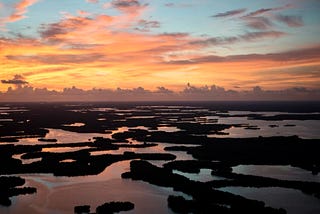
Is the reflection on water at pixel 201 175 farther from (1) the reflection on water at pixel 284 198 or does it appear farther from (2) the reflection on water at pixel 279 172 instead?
(1) the reflection on water at pixel 284 198

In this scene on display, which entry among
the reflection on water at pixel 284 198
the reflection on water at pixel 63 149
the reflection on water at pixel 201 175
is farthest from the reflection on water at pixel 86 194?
the reflection on water at pixel 63 149

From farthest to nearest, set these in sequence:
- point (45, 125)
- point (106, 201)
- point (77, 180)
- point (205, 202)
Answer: point (45, 125) → point (77, 180) → point (106, 201) → point (205, 202)

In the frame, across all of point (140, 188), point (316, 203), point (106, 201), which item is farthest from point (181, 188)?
point (316, 203)

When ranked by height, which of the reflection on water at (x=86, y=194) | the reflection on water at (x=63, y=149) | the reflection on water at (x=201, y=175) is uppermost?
the reflection on water at (x=63, y=149)

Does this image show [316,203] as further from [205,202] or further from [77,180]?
[77,180]

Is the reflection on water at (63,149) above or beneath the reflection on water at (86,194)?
above

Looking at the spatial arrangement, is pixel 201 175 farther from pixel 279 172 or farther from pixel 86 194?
pixel 86 194

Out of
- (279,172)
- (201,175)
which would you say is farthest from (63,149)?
(279,172)
